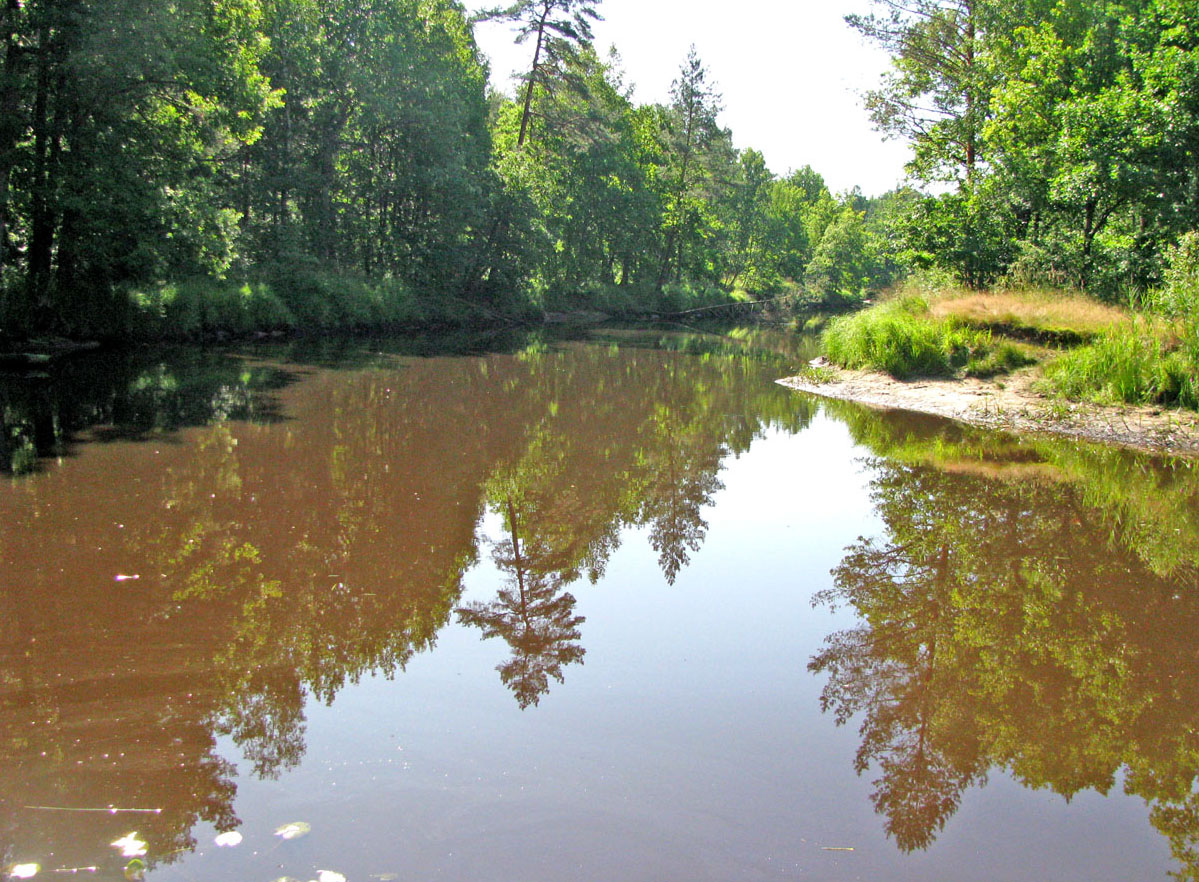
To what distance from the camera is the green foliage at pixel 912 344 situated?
16391mm

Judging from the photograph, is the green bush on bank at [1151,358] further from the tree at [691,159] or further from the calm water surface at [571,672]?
the tree at [691,159]

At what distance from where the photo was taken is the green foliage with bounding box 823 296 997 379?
16391 mm

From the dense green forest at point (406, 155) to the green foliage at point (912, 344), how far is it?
301 cm

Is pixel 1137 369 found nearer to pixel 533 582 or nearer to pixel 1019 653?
pixel 1019 653

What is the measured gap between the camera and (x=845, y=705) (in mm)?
4699

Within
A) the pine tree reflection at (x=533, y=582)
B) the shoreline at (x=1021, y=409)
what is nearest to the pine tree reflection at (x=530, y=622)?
the pine tree reflection at (x=533, y=582)

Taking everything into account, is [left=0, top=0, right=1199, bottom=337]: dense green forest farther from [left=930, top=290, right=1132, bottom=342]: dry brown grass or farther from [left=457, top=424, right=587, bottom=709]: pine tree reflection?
[left=457, top=424, right=587, bottom=709]: pine tree reflection

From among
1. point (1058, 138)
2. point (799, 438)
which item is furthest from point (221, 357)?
point (1058, 138)

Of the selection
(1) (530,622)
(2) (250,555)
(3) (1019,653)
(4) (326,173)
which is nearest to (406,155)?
(4) (326,173)

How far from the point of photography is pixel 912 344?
677 inches

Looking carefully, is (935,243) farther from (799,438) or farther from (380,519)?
(380,519)

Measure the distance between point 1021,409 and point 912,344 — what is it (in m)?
3.76

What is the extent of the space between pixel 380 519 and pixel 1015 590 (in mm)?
5325

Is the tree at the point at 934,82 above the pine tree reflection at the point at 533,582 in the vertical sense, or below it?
above
